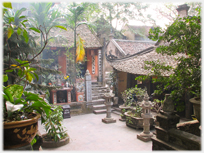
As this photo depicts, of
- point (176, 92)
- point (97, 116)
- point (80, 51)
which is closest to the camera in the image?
point (176, 92)

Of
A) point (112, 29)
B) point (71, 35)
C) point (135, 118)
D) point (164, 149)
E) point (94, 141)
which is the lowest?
point (94, 141)

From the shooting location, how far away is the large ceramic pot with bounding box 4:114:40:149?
1558 mm

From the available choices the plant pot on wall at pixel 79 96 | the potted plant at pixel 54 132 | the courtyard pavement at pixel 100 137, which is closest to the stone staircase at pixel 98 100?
the plant pot on wall at pixel 79 96

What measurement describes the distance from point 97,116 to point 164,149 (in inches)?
256

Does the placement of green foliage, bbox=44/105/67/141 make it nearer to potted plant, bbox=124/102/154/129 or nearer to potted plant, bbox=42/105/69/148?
potted plant, bbox=42/105/69/148

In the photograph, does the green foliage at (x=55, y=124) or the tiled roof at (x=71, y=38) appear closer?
the green foliage at (x=55, y=124)

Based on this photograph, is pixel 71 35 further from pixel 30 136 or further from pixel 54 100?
pixel 30 136

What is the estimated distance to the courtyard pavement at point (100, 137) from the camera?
5.07 metres

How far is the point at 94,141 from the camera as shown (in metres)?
5.61

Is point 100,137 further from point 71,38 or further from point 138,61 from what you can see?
point 71,38

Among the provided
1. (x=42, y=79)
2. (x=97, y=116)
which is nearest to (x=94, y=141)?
(x=97, y=116)

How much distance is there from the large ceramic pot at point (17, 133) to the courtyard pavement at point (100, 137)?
11.2 feet

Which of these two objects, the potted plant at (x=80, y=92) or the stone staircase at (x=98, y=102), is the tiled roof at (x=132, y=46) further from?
the potted plant at (x=80, y=92)

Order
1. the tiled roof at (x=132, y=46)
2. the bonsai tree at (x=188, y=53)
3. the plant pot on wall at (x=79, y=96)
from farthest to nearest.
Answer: the tiled roof at (x=132, y=46), the plant pot on wall at (x=79, y=96), the bonsai tree at (x=188, y=53)
